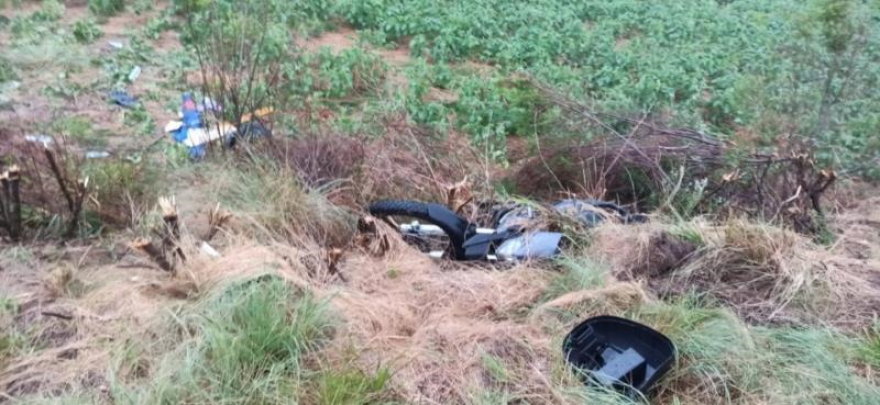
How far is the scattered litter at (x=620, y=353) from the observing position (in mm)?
2701

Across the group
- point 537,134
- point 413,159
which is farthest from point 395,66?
point 413,159

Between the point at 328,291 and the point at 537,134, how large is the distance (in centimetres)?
261

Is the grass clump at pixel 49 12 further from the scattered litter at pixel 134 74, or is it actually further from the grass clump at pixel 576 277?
the grass clump at pixel 576 277

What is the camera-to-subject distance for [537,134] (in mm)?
5395

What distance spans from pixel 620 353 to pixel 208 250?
5.89 ft

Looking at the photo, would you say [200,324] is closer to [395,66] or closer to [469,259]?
[469,259]

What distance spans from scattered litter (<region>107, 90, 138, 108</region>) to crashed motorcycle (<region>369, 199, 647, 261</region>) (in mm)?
2796

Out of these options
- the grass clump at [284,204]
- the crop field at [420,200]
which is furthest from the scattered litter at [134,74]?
the grass clump at [284,204]

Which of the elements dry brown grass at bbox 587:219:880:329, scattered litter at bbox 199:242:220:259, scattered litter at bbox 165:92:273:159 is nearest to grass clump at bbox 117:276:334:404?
scattered litter at bbox 199:242:220:259

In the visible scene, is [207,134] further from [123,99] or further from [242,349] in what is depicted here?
[242,349]

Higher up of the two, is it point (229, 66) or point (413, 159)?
point (229, 66)

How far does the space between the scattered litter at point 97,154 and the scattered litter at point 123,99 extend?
3.73ft

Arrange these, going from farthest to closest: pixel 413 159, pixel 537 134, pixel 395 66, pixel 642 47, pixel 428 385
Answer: pixel 642 47
pixel 395 66
pixel 537 134
pixel 413 159
pixel 428 385

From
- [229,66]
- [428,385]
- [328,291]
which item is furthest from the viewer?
[229,66]
